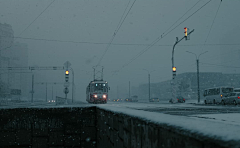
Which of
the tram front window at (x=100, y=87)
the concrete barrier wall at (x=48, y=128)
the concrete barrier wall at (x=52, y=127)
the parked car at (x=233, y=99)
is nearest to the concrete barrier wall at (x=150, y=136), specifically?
the concrete barrier wall at (x=52, y=127)

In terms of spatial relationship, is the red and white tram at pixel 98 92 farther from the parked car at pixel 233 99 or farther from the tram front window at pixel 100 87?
the parked car at pixel 233 99

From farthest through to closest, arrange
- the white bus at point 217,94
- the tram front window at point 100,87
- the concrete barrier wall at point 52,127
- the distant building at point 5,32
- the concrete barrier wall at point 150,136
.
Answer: the distant building at point 5,32
the tram front window at point 100,87
the white bus at point 217,94
the concrete barrier wall at point 52,127
the concrete barrier wall at point 150,136

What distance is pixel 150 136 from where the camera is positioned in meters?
2.14

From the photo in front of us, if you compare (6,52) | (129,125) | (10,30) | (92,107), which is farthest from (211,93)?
(6,52)

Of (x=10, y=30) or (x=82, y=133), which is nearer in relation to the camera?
(x=82, y=133)

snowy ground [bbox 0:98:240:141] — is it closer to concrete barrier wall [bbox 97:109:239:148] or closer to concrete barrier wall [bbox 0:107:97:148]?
concrete barrier wall [bbox 97:109:239:148]

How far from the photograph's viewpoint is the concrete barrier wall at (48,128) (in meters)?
6.07

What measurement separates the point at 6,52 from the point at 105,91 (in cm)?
15647

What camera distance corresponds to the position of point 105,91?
35.4 metres

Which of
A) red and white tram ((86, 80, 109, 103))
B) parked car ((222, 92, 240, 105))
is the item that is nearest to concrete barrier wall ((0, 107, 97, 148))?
parked car ((222, 92, 240, 105))

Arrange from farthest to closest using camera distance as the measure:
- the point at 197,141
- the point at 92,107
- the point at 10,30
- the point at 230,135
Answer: the point at 10,30 → the point at 92,107 → the point at 197,141 → the point at 230,135

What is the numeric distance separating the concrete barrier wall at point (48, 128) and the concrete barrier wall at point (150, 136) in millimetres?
2265

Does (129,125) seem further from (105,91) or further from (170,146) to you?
(105,91)

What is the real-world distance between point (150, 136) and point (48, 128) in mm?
4613
